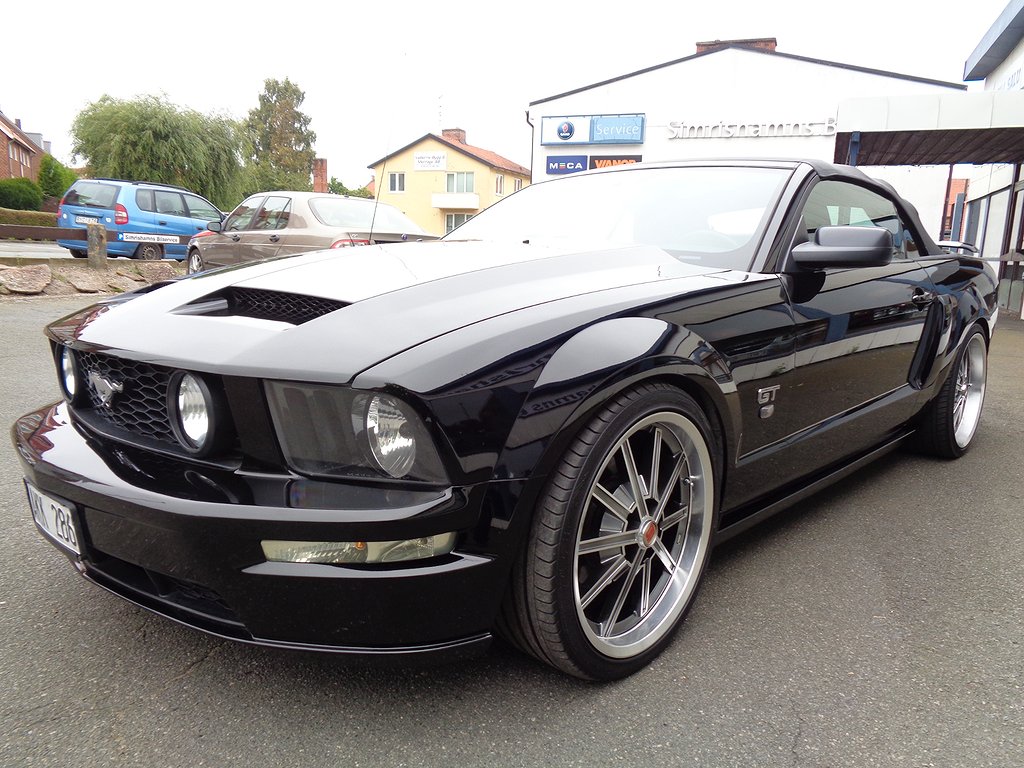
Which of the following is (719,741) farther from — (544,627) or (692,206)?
(692,206)

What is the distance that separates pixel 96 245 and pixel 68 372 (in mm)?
9866

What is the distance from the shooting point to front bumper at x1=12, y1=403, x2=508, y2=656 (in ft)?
4.70

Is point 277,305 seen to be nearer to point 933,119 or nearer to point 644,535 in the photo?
point 644,535

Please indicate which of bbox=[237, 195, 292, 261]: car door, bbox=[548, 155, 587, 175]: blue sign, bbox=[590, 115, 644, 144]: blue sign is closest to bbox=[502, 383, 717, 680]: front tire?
bbox=[237, 195, 292, 261]: car door

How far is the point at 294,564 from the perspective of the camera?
145cm

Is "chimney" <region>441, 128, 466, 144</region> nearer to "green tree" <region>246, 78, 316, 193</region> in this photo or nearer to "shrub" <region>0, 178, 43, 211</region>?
"green tree" <region>246, 78, 316, 193</region>

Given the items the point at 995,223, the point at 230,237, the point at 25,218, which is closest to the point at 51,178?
the point at 25,218

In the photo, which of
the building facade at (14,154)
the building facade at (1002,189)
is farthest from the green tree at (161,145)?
the building facade at (1002,189)

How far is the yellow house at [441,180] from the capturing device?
168 feet

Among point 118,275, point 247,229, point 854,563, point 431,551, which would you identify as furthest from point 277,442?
point 118,275

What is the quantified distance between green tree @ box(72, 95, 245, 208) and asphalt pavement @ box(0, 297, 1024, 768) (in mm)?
28222

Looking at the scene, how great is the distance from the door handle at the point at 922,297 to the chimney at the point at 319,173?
187 ft

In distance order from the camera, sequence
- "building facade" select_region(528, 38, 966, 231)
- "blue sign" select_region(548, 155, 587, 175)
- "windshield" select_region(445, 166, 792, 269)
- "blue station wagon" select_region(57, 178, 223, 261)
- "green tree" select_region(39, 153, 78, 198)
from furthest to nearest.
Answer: "green tree" select_region(39, 153, 78, 198) < "blue sign" select_region(548, 155, 587, 175) < "building facade" select_region(528, 38, 966, 231) < "blue station wagon" select_region(57, 178, 223, 261) < "windshield" select_region(445, 166, 792, 269)

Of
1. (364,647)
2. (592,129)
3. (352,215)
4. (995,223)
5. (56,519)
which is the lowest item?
(995,223)
